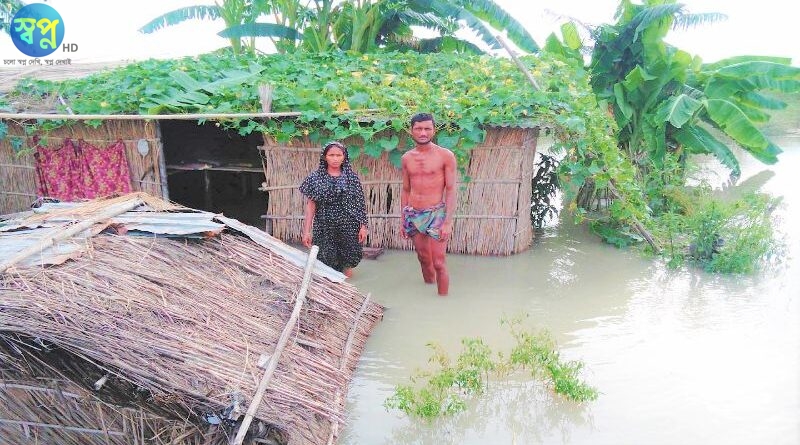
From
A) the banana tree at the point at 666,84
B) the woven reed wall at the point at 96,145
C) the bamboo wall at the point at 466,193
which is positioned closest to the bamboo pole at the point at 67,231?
the bamboo wall at the point at 466,193

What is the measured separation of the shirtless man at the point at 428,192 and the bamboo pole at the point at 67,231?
7.12 ft

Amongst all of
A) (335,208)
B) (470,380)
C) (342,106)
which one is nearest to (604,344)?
(470,380)

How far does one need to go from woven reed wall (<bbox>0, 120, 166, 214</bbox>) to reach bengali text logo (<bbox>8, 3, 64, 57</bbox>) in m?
2.58

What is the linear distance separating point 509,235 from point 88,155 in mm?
4885

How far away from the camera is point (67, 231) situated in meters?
3.49

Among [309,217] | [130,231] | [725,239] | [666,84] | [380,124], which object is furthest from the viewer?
[666,84]

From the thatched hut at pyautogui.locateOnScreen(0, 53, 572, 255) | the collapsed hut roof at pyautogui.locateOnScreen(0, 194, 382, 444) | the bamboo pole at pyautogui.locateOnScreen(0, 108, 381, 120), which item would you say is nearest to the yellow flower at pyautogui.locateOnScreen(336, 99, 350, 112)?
the thatched hut at pyautogui.locateOnScreen(0, 53, 572, 255)

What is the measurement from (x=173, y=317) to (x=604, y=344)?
3167mm

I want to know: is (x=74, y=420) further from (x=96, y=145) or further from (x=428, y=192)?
(x=96, y=145)

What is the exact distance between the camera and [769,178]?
39.7 feet

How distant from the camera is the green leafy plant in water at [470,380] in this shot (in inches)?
143

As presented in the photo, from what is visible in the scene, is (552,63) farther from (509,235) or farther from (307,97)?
(307,97)

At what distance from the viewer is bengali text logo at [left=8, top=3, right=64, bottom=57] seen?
29.1ft

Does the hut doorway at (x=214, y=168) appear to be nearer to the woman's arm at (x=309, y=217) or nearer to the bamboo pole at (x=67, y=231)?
the woman's arm at (x=309, y=217)
